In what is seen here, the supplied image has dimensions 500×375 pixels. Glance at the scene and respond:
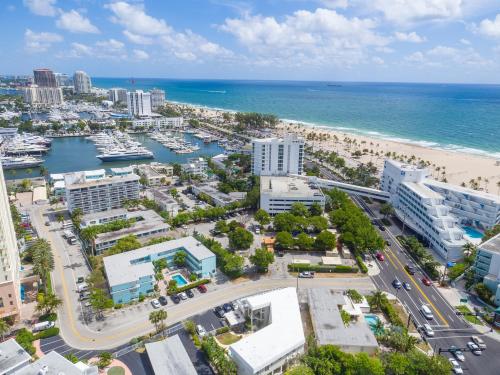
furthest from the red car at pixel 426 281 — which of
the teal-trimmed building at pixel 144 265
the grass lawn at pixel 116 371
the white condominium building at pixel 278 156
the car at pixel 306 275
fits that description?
the white condominium building at pixel 278 156

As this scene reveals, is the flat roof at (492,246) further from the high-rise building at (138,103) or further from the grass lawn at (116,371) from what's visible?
the high-rise building at (138,103)

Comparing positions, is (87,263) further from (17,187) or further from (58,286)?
(17,187)

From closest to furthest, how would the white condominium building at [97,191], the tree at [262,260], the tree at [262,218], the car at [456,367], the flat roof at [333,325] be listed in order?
the car at [456,367], the flat roof at [333,325], the tree at [262,260], the tree at [262,218], the white condominium building at [97,191]

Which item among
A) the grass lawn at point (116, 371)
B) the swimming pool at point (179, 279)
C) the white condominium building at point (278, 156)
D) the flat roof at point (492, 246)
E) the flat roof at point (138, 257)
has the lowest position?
the grass lawn at point (116, 371)

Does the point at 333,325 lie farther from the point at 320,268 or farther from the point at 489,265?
the point at 489,265

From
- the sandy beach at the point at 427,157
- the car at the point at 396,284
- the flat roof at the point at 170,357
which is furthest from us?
the sandy beach at the point at 427,157

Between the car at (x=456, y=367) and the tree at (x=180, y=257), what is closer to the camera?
the car at (x=456, y=367)

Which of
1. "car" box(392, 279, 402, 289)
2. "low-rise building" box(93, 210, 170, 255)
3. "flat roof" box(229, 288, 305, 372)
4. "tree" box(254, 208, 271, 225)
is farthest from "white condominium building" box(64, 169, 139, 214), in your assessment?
"car" box(392, 279, 402, 289)

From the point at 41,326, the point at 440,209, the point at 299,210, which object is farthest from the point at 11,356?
the point at 440,209
